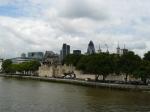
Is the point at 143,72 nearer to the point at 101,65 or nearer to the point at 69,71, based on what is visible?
the point at 101,65

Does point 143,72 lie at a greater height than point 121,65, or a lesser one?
lesser

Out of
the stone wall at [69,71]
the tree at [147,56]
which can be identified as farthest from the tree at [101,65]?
the tree at [147,56]

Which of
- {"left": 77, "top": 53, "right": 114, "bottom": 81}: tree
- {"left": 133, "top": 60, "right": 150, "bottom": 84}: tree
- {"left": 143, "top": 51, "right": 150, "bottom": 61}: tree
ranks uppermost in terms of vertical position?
{"left": 143, "top": 51, "right": 150, "bottom": 61}: tree

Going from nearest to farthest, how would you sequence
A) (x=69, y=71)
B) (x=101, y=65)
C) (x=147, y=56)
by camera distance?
(x=101, y=65), (x=147, y=56), (x=69, y=71)

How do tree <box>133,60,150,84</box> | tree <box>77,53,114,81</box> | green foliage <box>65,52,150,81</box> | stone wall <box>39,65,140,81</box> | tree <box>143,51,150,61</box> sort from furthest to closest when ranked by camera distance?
stone wall <box>39,65,140,81</box> → tree <box>143,51,150,61</box> → tree <box>77,53,114,81</box> → green foliage <box>65,52,150,81</box> → tree <box>133,60,150,84</box>

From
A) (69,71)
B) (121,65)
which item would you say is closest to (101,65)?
(121,65)

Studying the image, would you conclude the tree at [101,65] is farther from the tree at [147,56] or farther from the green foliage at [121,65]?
the tree at [147,56]

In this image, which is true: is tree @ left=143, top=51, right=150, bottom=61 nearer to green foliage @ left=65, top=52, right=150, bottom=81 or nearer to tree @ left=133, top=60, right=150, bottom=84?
green foliage @ left=65, top=52, right=150, bottom=81

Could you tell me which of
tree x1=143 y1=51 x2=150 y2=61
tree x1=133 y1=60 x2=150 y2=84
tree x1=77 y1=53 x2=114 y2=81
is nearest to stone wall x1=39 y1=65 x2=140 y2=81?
tree x1=77 y1=53 x2=114 y2=81

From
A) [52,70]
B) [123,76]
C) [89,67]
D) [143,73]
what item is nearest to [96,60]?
[89,67]

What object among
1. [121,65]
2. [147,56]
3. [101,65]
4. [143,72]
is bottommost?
[143,72]

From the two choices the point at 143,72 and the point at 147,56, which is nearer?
the point at 143,72

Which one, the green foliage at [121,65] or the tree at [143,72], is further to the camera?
the green foliage at [121,65]

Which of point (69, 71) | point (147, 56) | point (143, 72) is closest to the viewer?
point (143, 72)
